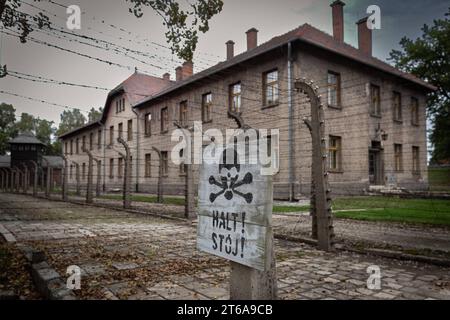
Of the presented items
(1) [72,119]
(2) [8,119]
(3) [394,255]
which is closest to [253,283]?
(3) [394,255]

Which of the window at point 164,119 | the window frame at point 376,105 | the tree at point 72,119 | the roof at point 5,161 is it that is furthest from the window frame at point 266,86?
the tree at point 72,119

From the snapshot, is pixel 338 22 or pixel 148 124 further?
pixel 148 124

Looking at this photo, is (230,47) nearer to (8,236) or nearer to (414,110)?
(414,110)

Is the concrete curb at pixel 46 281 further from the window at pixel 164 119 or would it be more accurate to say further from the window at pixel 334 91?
the window at pixel 164 119

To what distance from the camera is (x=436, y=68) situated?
29.1m

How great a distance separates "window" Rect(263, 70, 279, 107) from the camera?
1605 centimetres

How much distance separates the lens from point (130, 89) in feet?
97.0

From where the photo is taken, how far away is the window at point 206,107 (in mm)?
20448

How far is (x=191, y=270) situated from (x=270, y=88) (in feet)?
44.5

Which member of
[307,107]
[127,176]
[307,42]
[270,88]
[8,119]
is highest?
[8,119]

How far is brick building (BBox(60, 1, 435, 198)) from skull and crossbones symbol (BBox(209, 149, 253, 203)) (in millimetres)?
8820

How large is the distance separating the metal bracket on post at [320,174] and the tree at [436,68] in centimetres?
2825
